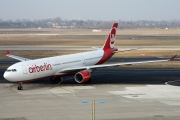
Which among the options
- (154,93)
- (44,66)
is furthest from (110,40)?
(154,93)

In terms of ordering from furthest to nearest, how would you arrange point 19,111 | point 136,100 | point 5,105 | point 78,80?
point 78,80 < point 136,100 < point 5,105 < point 19,111

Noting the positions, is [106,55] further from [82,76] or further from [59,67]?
[59,67]

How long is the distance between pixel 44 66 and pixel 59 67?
2878 mm

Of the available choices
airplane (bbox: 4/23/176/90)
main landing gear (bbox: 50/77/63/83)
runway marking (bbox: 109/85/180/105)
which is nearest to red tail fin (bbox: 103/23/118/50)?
airplane (bbox: 4/23/176/90)

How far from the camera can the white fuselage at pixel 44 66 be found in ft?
148

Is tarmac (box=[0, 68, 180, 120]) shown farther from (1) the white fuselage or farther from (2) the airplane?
(1) the white fuselage

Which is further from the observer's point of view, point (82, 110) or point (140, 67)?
point (140, 67)

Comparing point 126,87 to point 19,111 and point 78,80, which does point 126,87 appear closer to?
point 78,80

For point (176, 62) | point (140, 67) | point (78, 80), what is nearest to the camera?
point (78, 80)

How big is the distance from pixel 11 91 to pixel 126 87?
1328 cm

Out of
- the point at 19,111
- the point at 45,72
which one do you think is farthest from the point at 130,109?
the point at 45,72

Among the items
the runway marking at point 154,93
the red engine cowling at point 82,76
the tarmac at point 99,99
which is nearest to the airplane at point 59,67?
the red engine cowling at point 82,76

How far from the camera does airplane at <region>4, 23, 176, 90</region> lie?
4528cm

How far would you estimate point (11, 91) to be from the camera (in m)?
45.2
